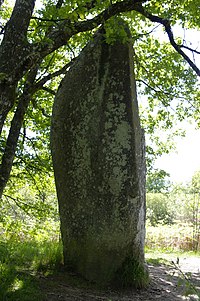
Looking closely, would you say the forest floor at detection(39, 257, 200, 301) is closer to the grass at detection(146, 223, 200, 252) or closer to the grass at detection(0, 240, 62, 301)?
the grass at detection(0, 240, 62, 301)

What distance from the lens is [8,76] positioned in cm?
371

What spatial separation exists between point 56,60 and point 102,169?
492cm

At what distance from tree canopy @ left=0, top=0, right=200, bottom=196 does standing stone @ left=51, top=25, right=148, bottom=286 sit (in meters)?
0.64

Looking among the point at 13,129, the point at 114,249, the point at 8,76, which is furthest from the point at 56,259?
the point at 8,76

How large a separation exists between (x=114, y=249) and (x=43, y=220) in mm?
3821

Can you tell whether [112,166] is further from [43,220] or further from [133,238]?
[43,220]

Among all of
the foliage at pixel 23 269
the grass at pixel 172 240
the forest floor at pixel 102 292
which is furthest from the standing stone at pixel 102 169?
the grass at pixel 172 240

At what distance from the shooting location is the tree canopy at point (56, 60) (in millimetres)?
3896

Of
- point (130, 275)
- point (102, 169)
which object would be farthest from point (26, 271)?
point (102, 169)

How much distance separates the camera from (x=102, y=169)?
4785mm

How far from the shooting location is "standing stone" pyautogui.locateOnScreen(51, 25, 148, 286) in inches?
186

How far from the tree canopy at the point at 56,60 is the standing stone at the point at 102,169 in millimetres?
638

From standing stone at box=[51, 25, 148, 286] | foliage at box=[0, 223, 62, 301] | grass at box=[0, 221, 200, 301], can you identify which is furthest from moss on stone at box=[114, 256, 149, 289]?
foliage at box=[0, 223, 62, 301]

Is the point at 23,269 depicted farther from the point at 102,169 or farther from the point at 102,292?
the point at 102,169
